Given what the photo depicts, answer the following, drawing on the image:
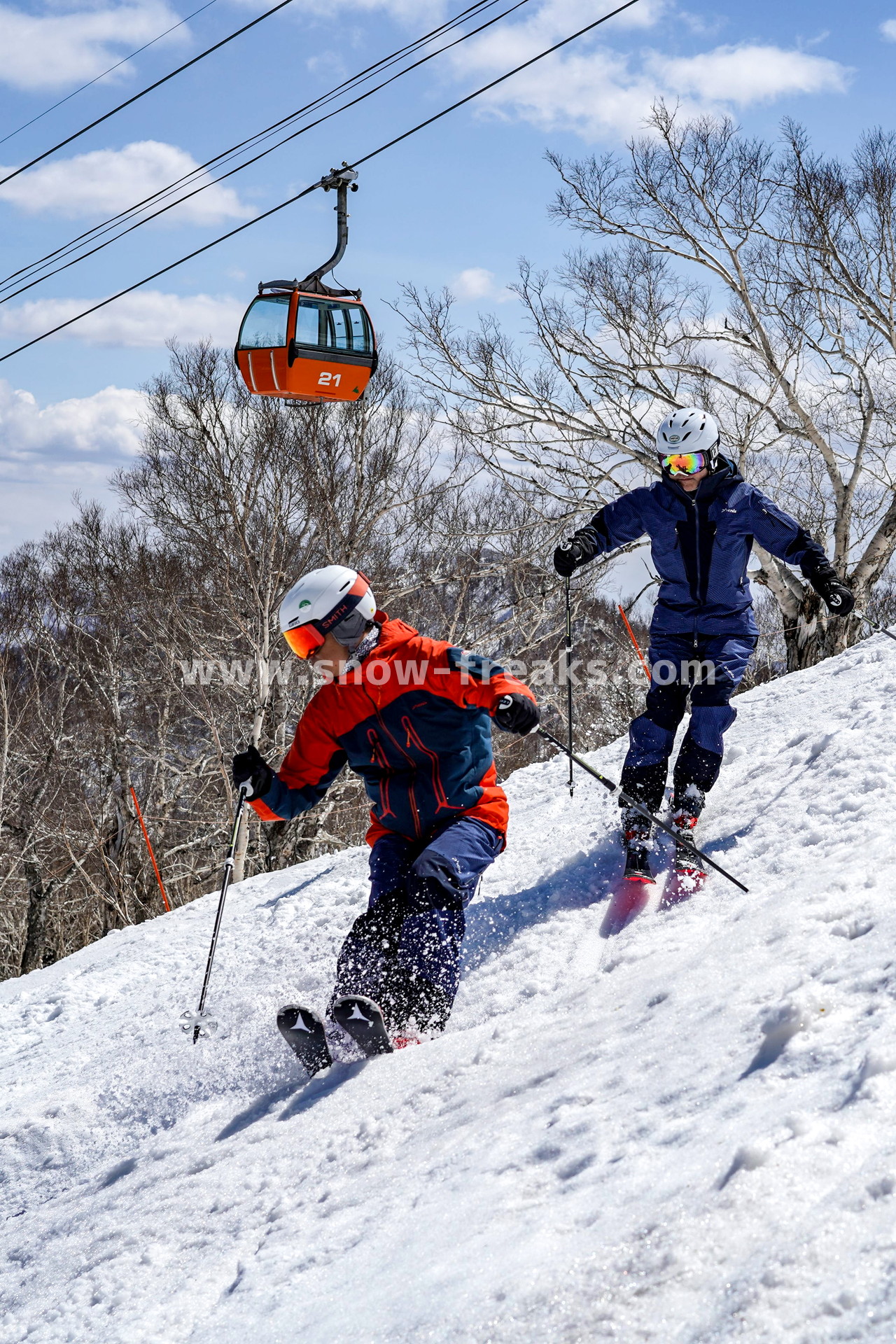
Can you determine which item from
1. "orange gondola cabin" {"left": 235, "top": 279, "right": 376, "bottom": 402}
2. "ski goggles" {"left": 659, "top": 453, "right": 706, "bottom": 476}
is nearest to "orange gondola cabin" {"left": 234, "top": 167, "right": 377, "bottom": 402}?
"orange gondola cabin" {"left": 235, "top": 279, "right": 376, "bottom": 402}

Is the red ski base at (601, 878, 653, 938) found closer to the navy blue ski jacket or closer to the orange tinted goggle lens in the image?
the navy blue ski jacket

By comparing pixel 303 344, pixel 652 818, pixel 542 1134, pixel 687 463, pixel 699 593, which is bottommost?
pixel 542 1134

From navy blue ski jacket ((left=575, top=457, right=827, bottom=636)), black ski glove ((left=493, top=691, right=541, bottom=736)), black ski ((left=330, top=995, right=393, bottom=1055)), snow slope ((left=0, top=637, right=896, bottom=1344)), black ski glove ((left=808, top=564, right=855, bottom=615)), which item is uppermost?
navy blue ski jacket ((left=575, top=457, right=827, bottom=636))

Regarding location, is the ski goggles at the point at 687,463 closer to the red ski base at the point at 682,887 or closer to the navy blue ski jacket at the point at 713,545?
the navy blue ski jacket at the point at 713,545

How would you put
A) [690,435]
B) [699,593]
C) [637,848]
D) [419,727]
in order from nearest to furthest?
[419,727] → [637,848] → [690,435] → [699,593]

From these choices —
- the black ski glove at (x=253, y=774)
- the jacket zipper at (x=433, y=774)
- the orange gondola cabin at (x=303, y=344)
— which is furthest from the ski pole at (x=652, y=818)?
the orange gondola cabin at (x=303, y=344)

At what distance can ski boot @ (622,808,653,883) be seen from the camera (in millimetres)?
4090

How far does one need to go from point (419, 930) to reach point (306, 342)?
31.2 ft

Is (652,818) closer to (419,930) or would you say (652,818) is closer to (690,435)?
(419,930)

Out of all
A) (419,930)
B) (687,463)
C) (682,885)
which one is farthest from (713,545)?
(419,930)

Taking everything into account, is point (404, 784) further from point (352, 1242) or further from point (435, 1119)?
point (352, 1242)

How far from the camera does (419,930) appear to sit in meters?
3.33

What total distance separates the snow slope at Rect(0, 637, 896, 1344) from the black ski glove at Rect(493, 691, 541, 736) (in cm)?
90

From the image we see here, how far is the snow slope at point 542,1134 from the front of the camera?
5.46 feet
